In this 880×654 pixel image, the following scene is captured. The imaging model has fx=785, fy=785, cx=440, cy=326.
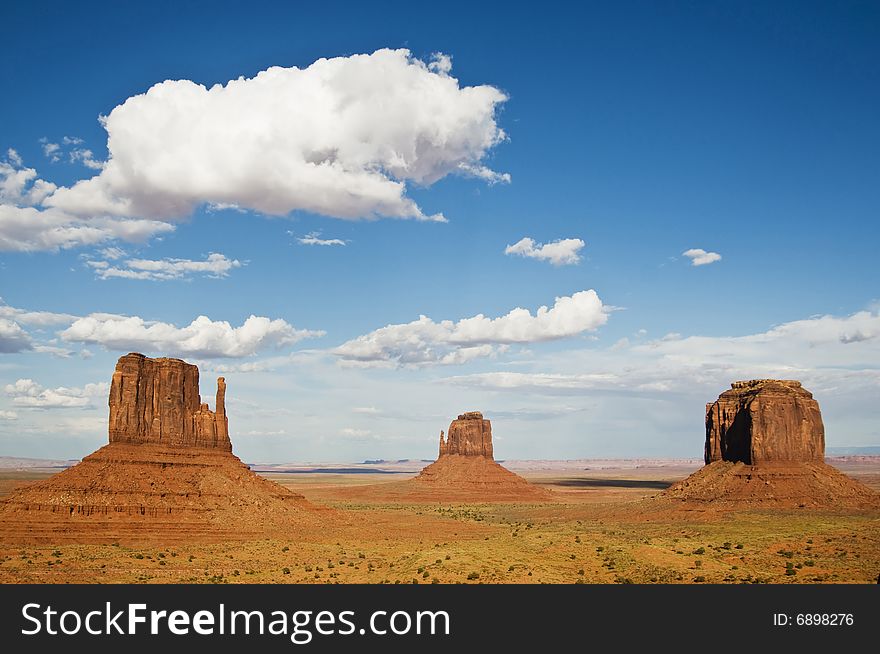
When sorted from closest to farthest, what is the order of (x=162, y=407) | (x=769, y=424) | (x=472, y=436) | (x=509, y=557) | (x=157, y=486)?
Answer: (x=509, y=557)
(x=157, y=486)
(x=162, y=407)
(x=769, y=424)
(x=472, y=436)

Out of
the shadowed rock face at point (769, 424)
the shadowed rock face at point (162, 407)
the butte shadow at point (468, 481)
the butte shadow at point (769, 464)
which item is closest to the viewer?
the shadowed rock face at point (162, 407)

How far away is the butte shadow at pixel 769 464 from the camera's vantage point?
325 ft

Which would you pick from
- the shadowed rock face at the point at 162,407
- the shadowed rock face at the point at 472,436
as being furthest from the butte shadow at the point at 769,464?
the shadowed rock face at the point at 472,436

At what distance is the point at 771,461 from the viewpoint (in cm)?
10525

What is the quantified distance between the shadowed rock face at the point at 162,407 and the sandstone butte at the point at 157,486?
0.11 metres

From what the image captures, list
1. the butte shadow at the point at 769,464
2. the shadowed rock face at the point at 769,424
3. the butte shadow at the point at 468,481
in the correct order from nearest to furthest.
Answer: the butte shadow at the point at 769,464
the shadowed rock face at the point at 769,424
the butte shadow at the point at 468,481

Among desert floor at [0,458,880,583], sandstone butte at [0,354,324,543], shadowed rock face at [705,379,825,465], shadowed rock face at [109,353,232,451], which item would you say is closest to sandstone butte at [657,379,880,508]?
shadowed rock face at [705,379,825,465]

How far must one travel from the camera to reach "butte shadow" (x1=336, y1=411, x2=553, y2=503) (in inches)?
6777

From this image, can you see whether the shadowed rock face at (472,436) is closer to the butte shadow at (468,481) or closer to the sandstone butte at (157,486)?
the butte shadow at (468,481)

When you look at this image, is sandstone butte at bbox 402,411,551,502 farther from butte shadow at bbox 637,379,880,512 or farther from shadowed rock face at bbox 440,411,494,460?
butte shadow at bbox 637,379,880,512

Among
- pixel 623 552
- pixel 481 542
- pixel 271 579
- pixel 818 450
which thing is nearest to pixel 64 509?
pixel 271 579

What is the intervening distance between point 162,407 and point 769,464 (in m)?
77.6

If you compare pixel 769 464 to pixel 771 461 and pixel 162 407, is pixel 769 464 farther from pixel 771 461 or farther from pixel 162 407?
pixel 162 407

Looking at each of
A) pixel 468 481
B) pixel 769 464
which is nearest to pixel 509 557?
pixel 769 464
